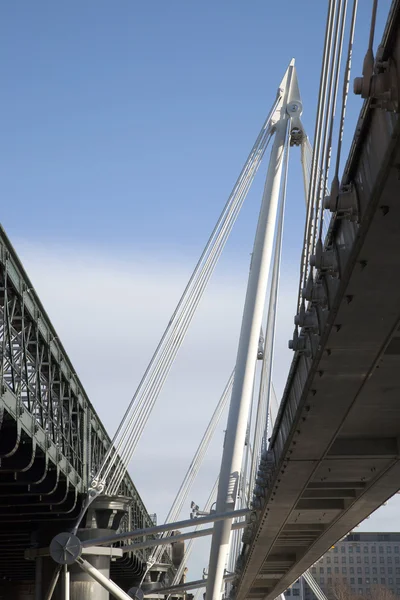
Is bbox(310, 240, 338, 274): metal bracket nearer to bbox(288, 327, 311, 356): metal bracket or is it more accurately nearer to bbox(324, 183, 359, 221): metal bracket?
bbox(324, 183, 359, 221): metal bracket

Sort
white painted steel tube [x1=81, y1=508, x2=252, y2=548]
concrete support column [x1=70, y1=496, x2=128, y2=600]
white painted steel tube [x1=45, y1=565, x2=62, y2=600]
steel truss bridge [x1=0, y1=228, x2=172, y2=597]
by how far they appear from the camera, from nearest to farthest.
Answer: steel truss bridge [x1=0, y1=228, x2=172, y2=597], white painted steel tube [x1=81, y1=508, x2=252, y2=548], concrete support column [x1=70, y1=496, x2=128, y2=600], white painted steel tube [x1=45, y1=565, x2=62, y2=600]

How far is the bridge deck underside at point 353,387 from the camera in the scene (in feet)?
41.1

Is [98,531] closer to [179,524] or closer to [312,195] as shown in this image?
[179,524]

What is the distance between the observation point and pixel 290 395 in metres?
24.5

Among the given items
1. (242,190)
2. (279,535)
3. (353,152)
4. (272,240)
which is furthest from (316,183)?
(279,535)

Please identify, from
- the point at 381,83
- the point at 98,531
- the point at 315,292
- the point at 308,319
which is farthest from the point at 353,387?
the point at 98,531

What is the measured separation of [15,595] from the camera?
9775 cm

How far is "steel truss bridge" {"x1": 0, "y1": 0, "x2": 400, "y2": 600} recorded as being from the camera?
13328 mm

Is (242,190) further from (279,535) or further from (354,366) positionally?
(354,366)

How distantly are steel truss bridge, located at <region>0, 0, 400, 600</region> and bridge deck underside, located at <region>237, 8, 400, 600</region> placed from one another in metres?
0.04

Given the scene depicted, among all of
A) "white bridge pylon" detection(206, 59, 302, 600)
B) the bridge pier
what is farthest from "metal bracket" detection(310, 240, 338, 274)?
the bridge pier

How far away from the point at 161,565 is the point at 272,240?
6552 centimetres

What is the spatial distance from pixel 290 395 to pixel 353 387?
13.1ft

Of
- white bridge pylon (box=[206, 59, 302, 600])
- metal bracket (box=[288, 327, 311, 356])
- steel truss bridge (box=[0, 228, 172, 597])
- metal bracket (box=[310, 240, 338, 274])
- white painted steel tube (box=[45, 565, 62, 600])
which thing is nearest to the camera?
metal bracket (box=[310, 240, 338, 274])
